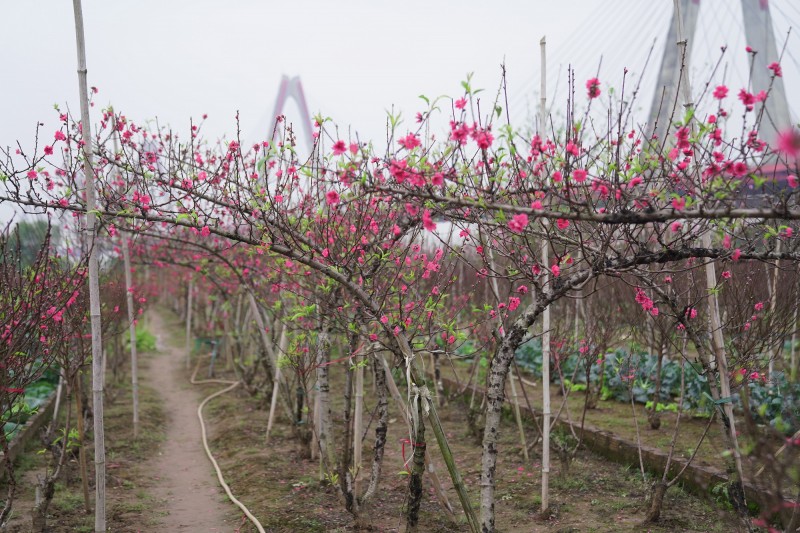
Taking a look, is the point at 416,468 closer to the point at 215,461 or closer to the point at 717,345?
the point at 717,345

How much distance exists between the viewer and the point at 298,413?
7934 mm

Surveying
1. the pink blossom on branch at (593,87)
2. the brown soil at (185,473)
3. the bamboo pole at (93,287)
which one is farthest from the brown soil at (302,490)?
the pink blossom on branch at (593,87)

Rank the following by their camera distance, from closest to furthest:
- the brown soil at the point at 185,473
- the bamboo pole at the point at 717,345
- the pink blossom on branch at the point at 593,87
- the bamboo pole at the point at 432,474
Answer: the pink blossom on branch at the point at 593,87, the bamboo pole at the point at 717,345, the bamboo pole at the point at 432,474, the brown soil at the point at 185,473

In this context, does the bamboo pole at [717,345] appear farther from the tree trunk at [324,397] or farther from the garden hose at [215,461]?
the garden hose at [215,461]

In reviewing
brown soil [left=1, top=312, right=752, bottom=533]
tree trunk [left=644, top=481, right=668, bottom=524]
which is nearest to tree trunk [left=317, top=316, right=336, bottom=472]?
brown soil [left=1, top=312, right=752, bottom=533]

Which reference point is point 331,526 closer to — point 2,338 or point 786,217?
point 2,338

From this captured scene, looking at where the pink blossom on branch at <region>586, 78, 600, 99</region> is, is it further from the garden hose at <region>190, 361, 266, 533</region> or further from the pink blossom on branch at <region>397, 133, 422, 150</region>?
the garden hose at <region>190, 361, 266, 533</region>

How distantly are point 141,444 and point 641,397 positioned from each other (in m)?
6.27

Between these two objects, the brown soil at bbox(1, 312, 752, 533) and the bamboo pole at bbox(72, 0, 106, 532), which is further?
the brown soil at bbox(1, 312, 752, 533)

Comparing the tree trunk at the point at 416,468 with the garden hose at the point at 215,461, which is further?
the garden hose at the point at 215,461

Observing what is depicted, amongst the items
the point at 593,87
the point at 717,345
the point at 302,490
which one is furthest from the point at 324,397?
the point at 593,87

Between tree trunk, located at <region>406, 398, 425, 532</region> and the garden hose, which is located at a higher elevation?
tree trunk, located at <region>406, 398, 425, 532</region>

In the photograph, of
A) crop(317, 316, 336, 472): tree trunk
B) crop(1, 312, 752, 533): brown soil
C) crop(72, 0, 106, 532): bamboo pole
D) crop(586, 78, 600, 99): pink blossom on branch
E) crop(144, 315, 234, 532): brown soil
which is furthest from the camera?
crop(144, 315, 234, 532): brown soil

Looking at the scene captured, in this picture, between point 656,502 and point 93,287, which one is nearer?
point 93,287
